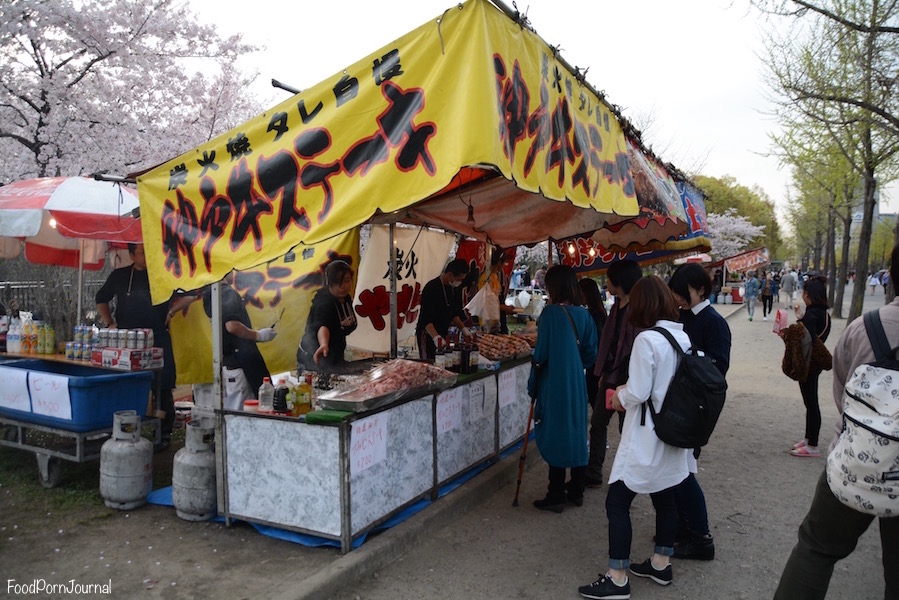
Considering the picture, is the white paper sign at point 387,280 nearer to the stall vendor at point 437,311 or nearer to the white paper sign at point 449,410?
the stall vendor at point 437,311

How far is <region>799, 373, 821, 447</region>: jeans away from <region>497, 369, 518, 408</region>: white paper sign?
3.12 m

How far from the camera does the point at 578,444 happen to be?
482 centimetres

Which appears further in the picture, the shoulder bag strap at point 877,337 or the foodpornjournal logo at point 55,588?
the foodpornjournal logo at point 55,588

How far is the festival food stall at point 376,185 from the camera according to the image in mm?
3115

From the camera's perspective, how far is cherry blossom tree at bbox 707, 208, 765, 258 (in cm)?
4062

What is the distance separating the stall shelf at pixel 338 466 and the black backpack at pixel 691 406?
1.84 metres

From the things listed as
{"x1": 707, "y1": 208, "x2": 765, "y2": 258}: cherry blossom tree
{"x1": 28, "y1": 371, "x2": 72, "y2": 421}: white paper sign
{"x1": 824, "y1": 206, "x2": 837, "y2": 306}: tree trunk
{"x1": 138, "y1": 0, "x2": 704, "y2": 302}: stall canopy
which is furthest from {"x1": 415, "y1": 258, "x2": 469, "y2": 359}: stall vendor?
{"x1": 707, "y1": 208, "x2": 765, "y2": 258}: cherry blossom tree

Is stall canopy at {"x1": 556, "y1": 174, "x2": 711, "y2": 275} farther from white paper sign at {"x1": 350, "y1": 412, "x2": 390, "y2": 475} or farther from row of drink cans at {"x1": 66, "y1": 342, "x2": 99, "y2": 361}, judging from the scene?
row of drink cans at {"x1": 66, "y1": 342, "x2": 99, "y2": 361}

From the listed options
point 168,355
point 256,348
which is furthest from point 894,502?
point 168,355

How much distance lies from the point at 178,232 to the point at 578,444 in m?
3.36

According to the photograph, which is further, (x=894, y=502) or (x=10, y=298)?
(x=10, y=298)

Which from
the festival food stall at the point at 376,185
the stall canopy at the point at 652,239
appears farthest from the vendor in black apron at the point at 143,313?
the stall canopy at the point at 652,239

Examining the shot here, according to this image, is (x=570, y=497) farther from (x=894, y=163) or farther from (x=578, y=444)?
(x=894, y=163)

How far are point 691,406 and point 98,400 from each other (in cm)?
476
